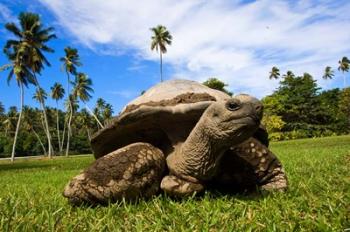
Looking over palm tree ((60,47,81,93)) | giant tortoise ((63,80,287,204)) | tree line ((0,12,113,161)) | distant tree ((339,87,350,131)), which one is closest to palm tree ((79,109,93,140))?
tree line ((0,12,113,161))

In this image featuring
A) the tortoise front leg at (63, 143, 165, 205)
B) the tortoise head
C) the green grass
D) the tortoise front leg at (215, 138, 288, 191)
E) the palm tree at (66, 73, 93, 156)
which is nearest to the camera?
the green grass

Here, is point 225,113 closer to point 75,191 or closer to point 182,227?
point 182,227

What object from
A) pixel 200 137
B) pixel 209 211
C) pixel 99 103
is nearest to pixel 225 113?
pixel 200 137

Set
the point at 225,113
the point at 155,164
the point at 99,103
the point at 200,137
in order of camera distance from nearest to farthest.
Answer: the point at 225,113
the point at 200,137
the point at 155,164
the point at 99,103

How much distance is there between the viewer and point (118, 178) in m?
2.65

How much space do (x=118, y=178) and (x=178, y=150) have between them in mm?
467

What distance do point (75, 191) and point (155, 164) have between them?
581 millimetres

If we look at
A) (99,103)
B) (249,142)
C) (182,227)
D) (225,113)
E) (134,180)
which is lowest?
(182,227)

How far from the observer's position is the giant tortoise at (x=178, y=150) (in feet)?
8.08

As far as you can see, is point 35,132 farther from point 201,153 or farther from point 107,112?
point 201,153

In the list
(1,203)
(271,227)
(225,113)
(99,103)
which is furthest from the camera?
(99,103)

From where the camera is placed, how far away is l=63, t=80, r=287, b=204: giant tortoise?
2.46m

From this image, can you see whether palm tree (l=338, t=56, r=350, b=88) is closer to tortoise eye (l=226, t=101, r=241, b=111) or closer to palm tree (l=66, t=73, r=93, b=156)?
palm tree (l=66, t=73, r=93, b=156)

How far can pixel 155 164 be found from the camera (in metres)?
2.74
